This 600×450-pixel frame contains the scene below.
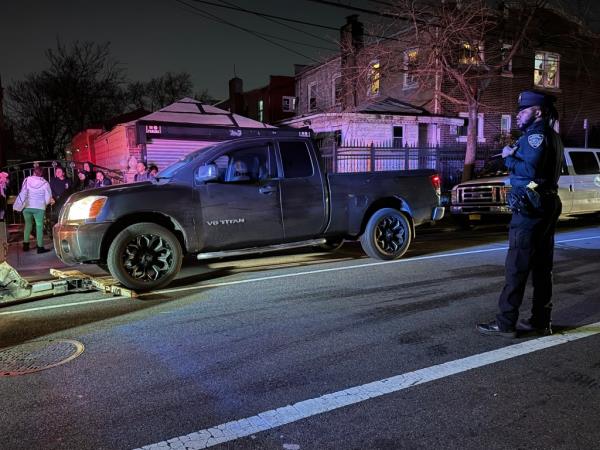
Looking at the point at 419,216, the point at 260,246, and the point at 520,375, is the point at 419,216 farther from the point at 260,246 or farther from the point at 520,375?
the point at 520,375

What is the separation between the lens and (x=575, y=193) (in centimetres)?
1260

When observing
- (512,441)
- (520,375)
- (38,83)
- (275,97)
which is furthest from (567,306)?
(38,83)

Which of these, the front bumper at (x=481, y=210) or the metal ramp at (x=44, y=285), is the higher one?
the front bumper at (x=481, y=210)

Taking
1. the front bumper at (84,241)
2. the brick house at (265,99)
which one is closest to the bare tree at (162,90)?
the brick house at (265,99)

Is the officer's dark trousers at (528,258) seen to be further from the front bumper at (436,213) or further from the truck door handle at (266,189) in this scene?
the front bumper at (436,213)

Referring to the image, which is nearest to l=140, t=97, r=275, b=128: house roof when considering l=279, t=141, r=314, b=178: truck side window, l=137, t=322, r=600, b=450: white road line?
l=279, t=141, r=314, b=178: truck side window

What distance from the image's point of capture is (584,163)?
1283 cm

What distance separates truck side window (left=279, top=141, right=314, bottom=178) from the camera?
24.3 ft

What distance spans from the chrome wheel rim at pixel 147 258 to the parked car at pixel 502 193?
813 centimetres

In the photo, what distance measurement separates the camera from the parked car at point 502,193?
1201 centimetres

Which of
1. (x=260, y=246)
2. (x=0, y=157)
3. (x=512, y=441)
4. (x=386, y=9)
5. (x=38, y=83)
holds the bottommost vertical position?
(x=512, y=441)

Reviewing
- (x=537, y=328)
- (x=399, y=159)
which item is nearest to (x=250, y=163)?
(x=537, y=328)

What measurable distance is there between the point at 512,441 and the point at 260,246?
4824mm

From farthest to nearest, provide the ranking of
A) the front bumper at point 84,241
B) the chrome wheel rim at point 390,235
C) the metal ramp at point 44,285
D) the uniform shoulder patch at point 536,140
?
the chrome wheel rim at point 390,235 → the front bumper at point 84,241 → the metal ramp at point 44,285 → the uniform shoulder patch at point 536,140
